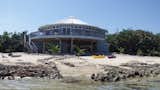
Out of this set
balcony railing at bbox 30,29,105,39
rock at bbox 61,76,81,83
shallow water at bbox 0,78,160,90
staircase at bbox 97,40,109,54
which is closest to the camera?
shallow water at bbox 0,78,160,90

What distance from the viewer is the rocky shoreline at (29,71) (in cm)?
2803

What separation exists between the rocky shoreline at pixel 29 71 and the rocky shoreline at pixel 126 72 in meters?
3.62

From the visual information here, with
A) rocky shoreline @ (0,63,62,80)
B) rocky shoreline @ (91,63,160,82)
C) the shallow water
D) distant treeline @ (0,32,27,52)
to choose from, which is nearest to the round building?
distant treeline @ (0,32,27,52)

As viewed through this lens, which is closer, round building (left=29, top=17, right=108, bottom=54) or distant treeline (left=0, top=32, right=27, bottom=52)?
round building (left=29, top=17, right=108, bottom=54)

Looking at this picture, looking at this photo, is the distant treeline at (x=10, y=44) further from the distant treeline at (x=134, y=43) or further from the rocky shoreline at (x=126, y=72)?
the rocky shoreline at (x=126, y=72)

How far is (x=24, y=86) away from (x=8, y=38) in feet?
109

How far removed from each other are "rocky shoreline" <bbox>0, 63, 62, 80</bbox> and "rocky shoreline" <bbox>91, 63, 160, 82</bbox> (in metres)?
3.62

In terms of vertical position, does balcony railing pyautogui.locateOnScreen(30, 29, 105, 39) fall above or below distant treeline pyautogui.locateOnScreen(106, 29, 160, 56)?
above

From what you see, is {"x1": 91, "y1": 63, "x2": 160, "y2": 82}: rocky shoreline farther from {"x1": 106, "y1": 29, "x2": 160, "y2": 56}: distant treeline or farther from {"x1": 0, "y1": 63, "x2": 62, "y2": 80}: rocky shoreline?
{"x1": 106, "y1": 29, "x2": 160, "y2": 56}: distant treeline

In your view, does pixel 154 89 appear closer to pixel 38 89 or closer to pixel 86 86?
pixel 86 86

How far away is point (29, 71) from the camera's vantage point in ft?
96.4

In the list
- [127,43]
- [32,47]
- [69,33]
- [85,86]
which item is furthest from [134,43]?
[85,86]

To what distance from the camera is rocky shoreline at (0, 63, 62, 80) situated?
28.0 meters

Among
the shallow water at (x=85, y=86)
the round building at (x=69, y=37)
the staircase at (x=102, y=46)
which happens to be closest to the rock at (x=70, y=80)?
the shallow water at (x=85, y=86)
